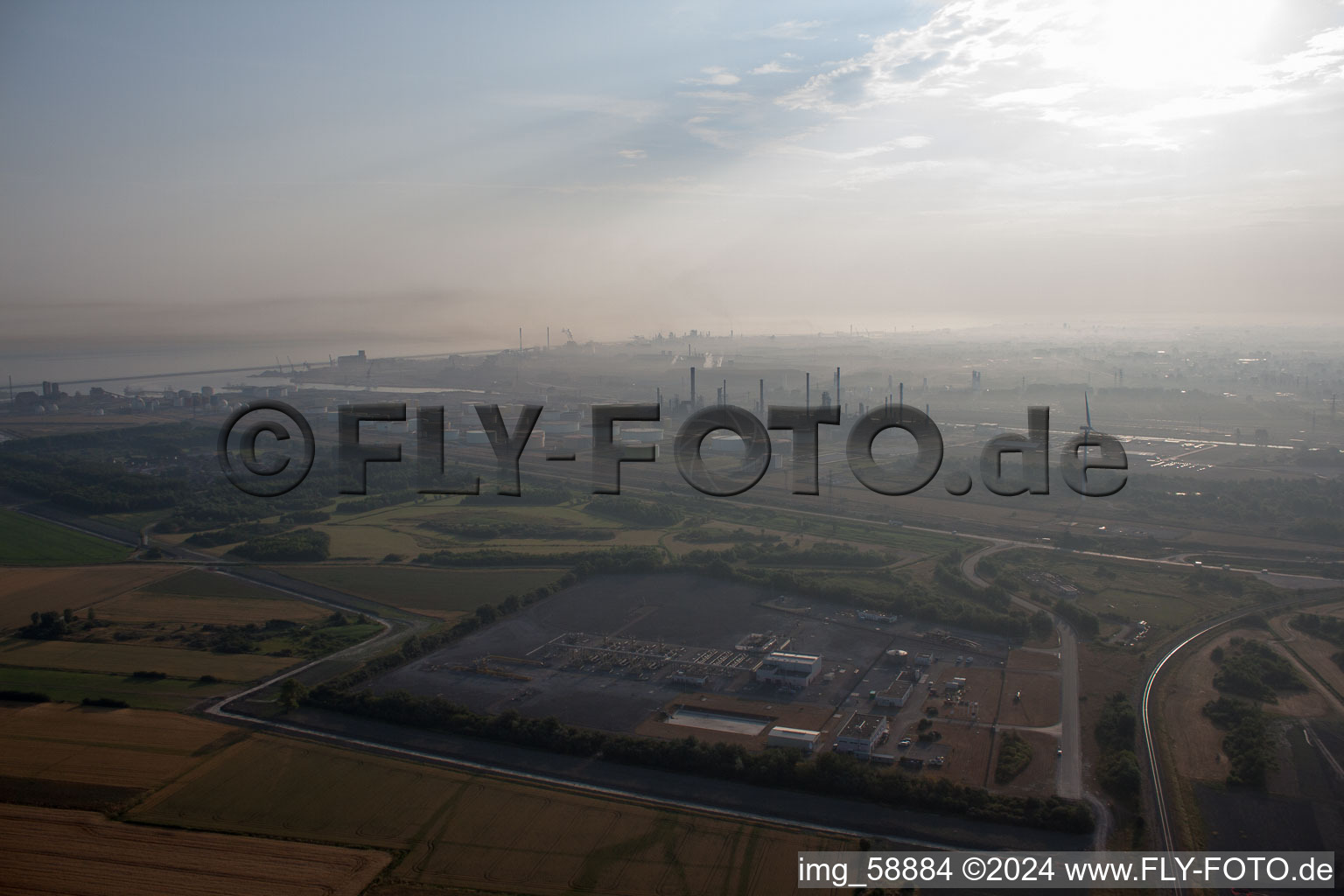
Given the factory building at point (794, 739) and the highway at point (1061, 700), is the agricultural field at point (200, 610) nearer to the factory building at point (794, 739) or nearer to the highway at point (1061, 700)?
the highway at point (1061, 700)

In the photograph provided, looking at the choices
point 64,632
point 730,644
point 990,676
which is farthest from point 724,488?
point 64,632

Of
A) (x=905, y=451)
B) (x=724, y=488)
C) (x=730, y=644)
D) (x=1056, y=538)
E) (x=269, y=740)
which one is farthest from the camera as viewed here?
(x=905, y=451)

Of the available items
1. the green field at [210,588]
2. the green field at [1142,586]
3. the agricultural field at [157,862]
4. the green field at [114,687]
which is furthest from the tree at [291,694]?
the green field at [1142,586]

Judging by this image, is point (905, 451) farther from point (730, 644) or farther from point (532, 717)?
point (532, 717)

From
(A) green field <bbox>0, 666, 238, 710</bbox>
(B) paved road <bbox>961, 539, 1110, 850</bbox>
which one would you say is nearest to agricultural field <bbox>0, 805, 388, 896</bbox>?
(A) green field <bbox>0, 666, 238, 710</bbox>

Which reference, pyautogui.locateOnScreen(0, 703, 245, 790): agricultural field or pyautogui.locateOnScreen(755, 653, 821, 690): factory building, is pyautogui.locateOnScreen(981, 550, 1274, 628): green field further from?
pyautogui.locateOnScreen(0, 703, 245, 790): agricultural field
